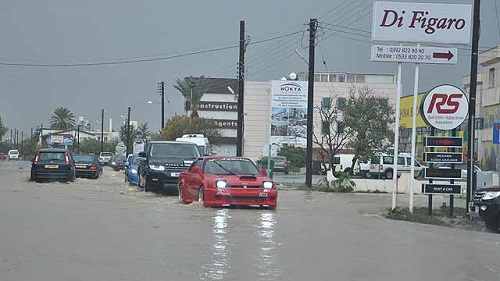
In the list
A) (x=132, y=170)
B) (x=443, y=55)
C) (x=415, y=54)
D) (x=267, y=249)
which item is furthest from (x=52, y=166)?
(x=267, y=249)

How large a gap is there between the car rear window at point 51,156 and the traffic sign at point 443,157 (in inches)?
639

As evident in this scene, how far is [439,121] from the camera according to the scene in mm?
17953

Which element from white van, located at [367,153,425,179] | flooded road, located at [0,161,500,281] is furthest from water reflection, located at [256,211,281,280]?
white van, located at [367,153,425,179]

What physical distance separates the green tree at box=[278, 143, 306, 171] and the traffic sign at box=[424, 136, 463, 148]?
1740 inches

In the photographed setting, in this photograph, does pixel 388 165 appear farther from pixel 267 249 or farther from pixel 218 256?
pixel 218 256

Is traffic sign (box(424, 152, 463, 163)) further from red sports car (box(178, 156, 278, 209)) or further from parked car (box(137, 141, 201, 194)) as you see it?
parked car (box(137, 141, 201, 194))

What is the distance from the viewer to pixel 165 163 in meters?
22.0

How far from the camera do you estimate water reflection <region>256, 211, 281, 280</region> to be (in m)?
8.55

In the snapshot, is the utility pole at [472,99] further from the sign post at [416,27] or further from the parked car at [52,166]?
the parked car at [52,166]

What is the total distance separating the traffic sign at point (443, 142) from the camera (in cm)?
1783

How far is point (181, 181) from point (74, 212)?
14.5 feet

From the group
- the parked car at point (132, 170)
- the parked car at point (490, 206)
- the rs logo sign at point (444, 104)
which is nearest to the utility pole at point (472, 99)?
the rs logo sign at point (444, 104)

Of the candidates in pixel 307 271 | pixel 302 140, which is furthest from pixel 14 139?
pixel 307 271

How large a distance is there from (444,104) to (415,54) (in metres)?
1.56
